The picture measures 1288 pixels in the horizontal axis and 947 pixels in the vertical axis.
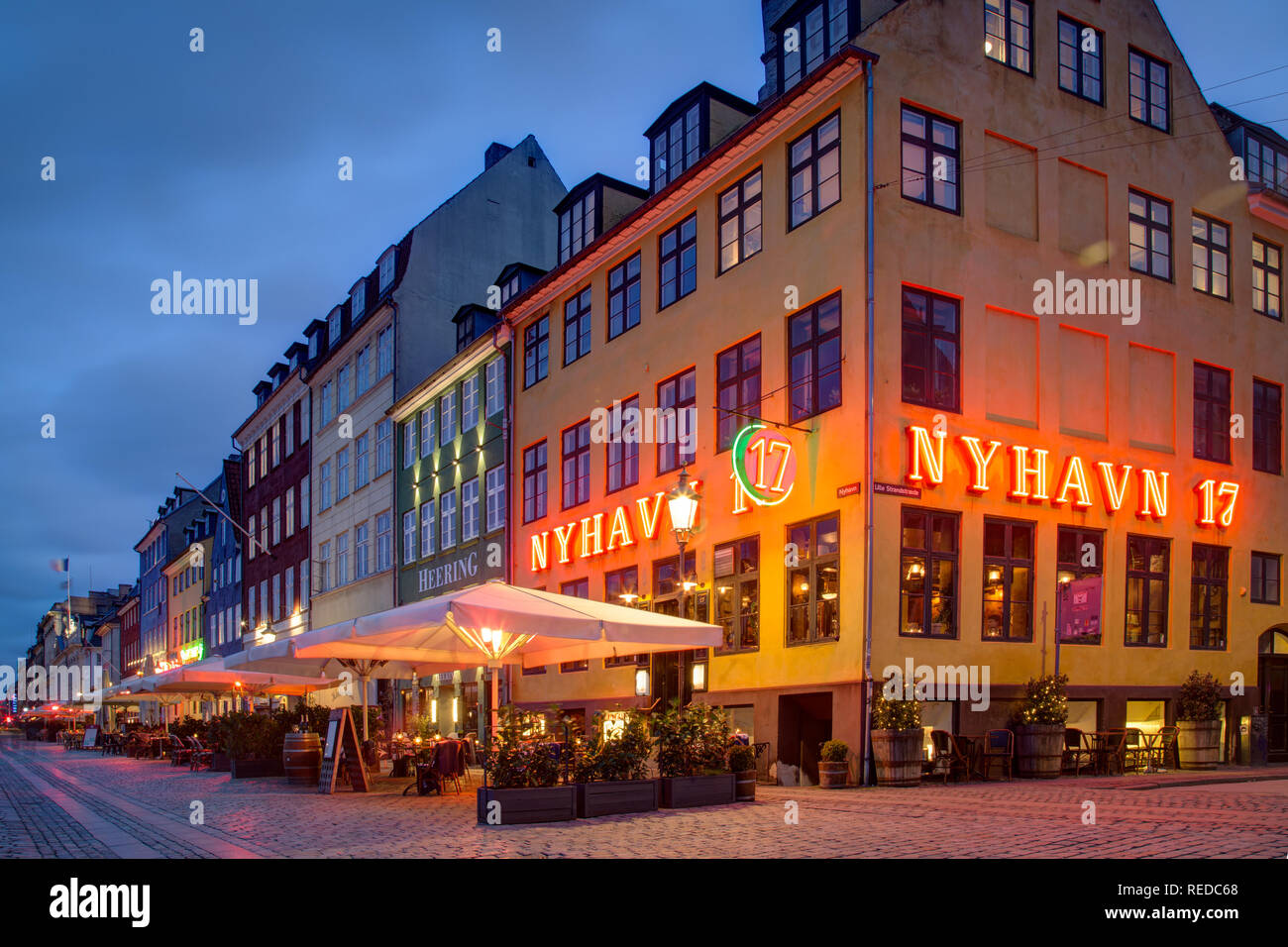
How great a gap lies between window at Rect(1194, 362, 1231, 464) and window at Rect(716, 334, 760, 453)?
8883 millimetres

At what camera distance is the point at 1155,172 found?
23016 mm

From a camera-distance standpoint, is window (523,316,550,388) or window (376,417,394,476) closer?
window (523,316,550,388)

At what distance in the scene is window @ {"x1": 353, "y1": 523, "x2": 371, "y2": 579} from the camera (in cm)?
4244

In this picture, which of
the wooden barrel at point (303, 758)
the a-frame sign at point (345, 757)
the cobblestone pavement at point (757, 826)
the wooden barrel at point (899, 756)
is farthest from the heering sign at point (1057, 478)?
the wooden barrel at point (303, 758)

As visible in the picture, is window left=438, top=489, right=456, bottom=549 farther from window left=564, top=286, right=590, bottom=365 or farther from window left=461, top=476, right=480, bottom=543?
window left=564, top=286, right=590, bottom=365

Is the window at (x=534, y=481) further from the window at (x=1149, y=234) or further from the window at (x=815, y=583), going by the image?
the window at (x=1149, y=234)

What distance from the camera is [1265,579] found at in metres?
23.9

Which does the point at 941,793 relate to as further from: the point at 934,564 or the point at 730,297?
the point at 730,297

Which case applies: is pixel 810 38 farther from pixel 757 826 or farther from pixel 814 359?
pixel 757 826

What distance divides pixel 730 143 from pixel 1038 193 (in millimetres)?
5628

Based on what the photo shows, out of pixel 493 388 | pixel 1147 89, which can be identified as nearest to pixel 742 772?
pixel 1147 89

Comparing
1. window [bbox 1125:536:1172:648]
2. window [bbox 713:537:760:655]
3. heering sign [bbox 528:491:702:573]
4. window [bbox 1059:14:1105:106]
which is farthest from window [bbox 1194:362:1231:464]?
heering sign [bbox 528:491:702:573]

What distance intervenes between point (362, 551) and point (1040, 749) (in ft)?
97.6
